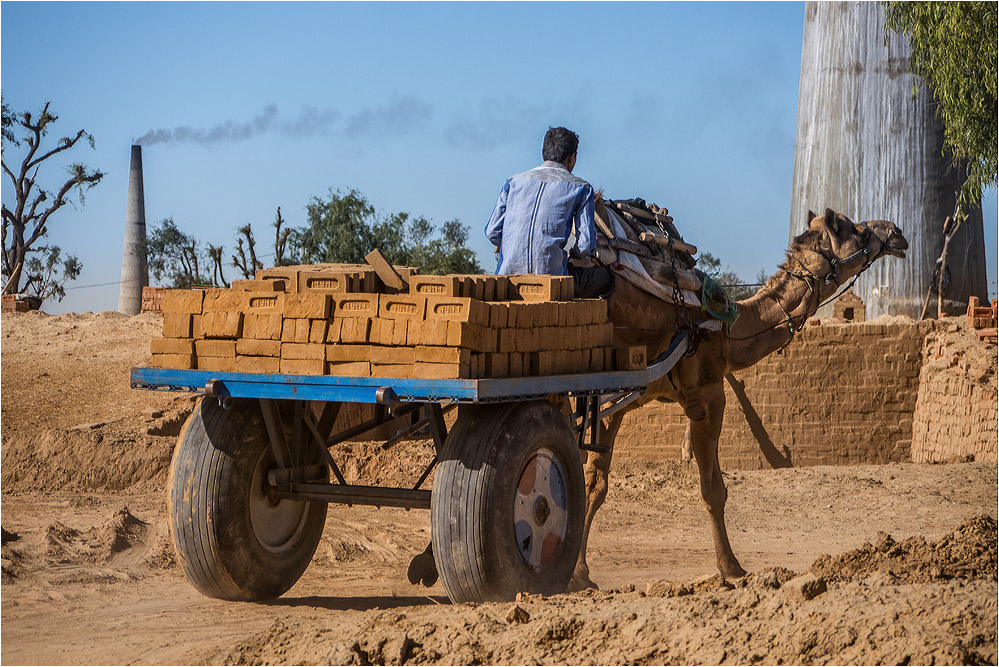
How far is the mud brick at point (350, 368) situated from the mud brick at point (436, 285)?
0.45 meters

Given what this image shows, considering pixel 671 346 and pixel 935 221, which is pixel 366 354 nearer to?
pixel 671 346

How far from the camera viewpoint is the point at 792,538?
992 centimetres

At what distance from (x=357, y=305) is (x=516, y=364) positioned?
88 centimetres

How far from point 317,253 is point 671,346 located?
85.7ft

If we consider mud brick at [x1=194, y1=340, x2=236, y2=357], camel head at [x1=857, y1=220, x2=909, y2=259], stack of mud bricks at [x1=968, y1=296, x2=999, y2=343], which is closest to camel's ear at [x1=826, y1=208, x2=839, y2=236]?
camel head at [x1=857, y1=220, x2=909, y2=259]

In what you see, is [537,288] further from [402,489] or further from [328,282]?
[402,489]

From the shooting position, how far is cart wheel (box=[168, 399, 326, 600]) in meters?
5.83

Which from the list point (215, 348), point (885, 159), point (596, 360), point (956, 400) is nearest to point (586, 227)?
point (596, 360)

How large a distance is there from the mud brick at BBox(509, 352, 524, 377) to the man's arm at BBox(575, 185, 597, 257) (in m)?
1.41

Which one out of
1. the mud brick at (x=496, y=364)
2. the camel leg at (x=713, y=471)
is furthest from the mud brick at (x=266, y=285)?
the camel leg at (x=713, y=471)

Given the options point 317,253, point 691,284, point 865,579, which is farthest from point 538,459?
point 317,253

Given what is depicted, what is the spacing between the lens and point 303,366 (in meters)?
5.53

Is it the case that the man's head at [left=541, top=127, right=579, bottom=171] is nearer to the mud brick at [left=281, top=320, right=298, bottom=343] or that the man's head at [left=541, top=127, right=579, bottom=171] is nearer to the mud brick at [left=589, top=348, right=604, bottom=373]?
the mud brick at [left=589, top=348, right=604, bottom=373]

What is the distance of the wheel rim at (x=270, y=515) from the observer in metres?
6.15
